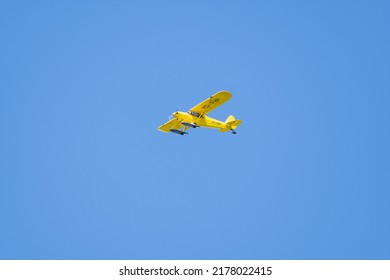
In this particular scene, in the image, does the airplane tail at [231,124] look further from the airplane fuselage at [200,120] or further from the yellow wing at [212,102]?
the yellow wing at [212,102]

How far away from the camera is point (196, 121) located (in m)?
44.5

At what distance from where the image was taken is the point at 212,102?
43.8 metres

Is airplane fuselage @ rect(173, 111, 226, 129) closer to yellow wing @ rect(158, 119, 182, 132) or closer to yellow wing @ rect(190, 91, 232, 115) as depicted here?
yellow wing @ rect(190, 91, 232, 115)

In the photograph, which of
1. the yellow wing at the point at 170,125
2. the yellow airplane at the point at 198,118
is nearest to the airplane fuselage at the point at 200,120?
the yellow airplane at the point at 198,118

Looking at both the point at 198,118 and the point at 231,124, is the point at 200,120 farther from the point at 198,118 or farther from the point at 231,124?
the point at 231,124

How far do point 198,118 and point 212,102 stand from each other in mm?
1614

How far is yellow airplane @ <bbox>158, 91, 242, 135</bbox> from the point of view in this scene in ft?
142

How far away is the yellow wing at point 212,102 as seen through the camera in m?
43.2
